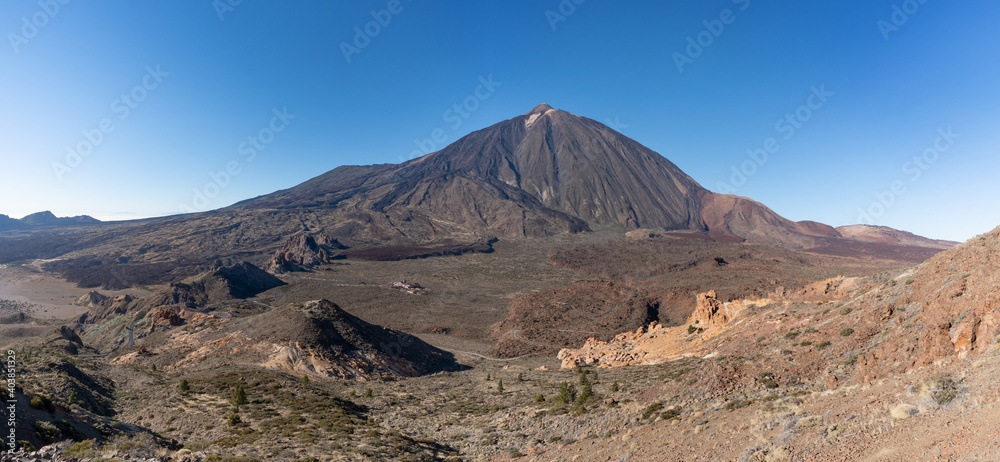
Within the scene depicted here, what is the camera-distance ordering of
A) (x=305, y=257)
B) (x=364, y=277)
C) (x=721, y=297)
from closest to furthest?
(x=721, y=297), (x=364, y=277), (x=305, y=257)

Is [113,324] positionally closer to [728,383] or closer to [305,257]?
[305,257]

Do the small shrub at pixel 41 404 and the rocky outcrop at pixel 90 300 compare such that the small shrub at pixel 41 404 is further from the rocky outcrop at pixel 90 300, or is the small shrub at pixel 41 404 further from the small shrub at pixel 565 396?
the rocky outcrop at pixel 90 300

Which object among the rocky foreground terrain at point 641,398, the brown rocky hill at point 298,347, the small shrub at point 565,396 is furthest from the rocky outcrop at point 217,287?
the small shrub at point 565,396

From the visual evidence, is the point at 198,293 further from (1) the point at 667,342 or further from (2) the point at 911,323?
(2) the point at 911,323

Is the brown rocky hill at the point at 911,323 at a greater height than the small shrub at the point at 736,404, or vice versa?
the brown rocky hill at the point at 911,323

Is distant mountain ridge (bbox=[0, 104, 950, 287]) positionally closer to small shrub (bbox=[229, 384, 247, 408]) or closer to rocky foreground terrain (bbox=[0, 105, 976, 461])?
rocky foreground terrain (bbox=[0, 105, 976, 461])

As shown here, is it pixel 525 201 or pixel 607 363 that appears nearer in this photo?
pixel 607 363

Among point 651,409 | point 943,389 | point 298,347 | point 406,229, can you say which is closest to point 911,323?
point 943,389

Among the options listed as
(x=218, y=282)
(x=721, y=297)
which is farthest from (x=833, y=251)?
(x=218, y=282)
